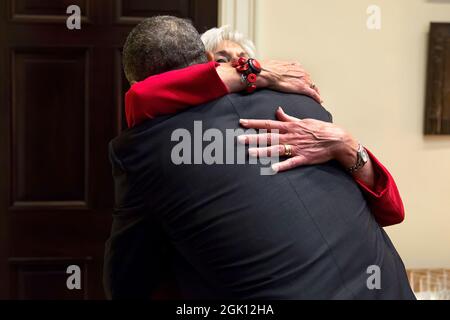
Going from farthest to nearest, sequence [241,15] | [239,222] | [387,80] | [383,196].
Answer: [387,80], [241,15], [383,196], [239,222]

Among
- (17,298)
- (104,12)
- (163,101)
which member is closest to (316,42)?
(104,12)

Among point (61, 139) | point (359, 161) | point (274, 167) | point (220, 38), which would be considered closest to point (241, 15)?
point (220, 38)

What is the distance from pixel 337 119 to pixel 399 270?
3.81ft

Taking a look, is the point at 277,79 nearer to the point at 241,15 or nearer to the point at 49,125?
the point at 241,15

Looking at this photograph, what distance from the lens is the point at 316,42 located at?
229 cm

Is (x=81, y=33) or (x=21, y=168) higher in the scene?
(x=81, y=33)

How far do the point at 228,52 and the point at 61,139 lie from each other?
92cm

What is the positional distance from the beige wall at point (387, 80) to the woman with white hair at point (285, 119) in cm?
102

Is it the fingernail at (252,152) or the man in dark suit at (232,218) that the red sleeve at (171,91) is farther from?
the fingernail at (252,152)

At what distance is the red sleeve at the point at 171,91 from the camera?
1098mm

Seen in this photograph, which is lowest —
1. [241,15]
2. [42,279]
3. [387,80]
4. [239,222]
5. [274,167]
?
[42,279]

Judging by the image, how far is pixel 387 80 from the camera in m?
2.33
